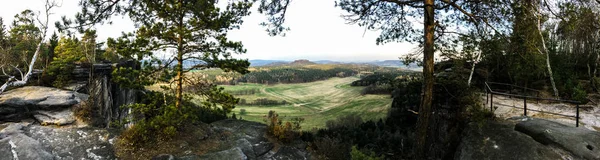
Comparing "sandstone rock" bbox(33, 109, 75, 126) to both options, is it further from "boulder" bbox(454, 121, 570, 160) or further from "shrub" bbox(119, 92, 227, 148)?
"boulder" bbox(454, 121, 570, 160)

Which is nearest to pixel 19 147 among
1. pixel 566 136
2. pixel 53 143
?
pixel 53 143

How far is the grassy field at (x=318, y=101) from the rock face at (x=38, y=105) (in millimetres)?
20602

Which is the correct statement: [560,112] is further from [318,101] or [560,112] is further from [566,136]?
[318,101]

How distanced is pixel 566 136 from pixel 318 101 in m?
40.3

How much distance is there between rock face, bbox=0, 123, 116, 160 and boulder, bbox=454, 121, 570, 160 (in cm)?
1187

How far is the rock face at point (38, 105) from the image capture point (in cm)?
1194

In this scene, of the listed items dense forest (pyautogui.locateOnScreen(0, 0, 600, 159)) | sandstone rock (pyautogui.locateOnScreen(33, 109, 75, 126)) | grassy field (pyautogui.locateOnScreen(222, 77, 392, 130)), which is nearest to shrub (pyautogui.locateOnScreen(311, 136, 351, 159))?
dense forest (pyautogui.locateOnScreen(0, 0, 600, 159))

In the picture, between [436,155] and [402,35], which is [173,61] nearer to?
[402,35]

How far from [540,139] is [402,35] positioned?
16.9ft

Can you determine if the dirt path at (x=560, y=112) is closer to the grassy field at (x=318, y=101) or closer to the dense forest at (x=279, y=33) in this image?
the dense forest at (x=279, y=33)

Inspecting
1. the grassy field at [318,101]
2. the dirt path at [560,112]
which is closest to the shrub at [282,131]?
the dirt path at [560,112]

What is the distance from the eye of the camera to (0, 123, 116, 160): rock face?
844 centimetres

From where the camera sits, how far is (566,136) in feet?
26.5

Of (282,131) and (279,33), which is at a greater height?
(279,33)
